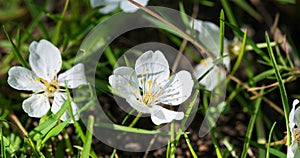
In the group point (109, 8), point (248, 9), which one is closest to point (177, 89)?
point (109, 8)

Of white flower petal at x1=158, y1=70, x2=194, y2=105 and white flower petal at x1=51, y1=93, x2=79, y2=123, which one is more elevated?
white flower petal at x1=158, y1=70, x2=194, y2=105

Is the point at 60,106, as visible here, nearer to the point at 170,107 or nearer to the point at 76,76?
the point at 76,76

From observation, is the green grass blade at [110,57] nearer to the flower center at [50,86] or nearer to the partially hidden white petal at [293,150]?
the flower center at [50,86]

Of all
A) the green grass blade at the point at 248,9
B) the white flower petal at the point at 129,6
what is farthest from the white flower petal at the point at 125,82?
the green grass blade at the point at 248,9

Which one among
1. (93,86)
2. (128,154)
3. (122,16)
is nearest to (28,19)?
(122,16)

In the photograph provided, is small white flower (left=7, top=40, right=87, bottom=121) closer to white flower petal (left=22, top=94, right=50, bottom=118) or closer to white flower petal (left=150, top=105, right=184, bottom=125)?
white flower petal (left=22, top=94, right=50, bottom=118)

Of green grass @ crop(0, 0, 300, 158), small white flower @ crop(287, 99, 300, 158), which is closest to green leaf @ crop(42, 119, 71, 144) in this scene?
green grass @ crop(0, 0, 300, 158)
